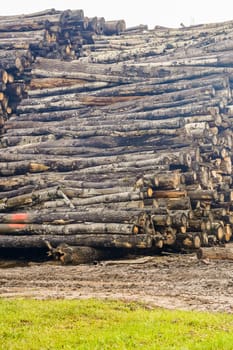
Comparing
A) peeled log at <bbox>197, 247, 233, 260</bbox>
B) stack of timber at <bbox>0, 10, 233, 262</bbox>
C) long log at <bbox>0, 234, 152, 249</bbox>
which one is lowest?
peeled log at <bbox>197, 247, 233, 260</bbox>

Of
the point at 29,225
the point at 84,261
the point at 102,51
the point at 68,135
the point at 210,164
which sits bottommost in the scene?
the point at 84,261

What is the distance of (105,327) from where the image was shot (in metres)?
7.49

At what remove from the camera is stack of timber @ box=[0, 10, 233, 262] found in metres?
14.6

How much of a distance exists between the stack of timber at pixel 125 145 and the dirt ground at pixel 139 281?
0.78 m

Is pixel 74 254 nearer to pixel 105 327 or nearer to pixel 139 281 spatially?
pixel 139 281

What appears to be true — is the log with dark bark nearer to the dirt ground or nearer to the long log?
the long log

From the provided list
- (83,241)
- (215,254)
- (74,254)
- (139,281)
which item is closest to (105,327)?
(139,281)

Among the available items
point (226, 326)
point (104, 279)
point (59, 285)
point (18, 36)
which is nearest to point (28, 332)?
point (226, 326)

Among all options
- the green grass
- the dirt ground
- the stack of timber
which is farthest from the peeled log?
the green grass

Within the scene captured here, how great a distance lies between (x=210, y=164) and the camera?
18.6 m

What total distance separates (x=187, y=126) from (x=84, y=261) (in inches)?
290

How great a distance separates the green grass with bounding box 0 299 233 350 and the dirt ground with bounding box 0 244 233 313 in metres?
0.97

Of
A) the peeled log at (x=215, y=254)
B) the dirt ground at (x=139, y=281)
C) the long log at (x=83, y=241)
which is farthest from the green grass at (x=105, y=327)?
the peeled log at (x=215, y=254)

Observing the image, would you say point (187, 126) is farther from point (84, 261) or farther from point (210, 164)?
point (84, 261)
